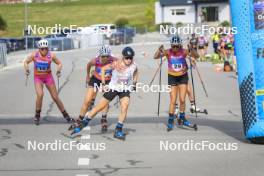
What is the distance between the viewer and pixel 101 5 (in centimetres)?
10056

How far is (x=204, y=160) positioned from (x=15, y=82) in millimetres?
18486

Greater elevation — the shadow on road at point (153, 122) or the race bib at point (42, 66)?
the race bib at point (42, 66)

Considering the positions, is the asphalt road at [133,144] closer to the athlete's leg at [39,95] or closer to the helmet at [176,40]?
the athlete's leg at [39,95]

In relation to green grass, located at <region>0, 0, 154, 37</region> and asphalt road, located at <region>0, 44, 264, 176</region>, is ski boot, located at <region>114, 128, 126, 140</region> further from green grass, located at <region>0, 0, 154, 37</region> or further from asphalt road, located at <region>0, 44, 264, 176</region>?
green grass, located at <region>0, 0, 154, 37</region>

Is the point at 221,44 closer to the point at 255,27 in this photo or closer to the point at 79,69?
the point at 79,69

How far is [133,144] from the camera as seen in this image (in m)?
12.6

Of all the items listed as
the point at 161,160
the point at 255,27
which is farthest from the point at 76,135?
the point at 255,27

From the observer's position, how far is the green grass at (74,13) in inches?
3401

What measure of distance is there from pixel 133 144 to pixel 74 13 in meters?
81.4

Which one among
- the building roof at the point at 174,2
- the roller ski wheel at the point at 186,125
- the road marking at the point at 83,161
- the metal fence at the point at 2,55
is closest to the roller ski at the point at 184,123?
the roller ski wheel at the point at 186,125

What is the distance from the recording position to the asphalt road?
33.6ft

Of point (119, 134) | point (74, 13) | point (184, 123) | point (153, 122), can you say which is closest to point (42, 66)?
point (153, 122)

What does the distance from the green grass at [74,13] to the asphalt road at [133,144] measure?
62.6 meters

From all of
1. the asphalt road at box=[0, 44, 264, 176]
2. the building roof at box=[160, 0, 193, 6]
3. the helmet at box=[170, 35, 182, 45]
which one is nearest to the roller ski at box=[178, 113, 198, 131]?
the asphalt road at box=[0, 44, 264, 176]
